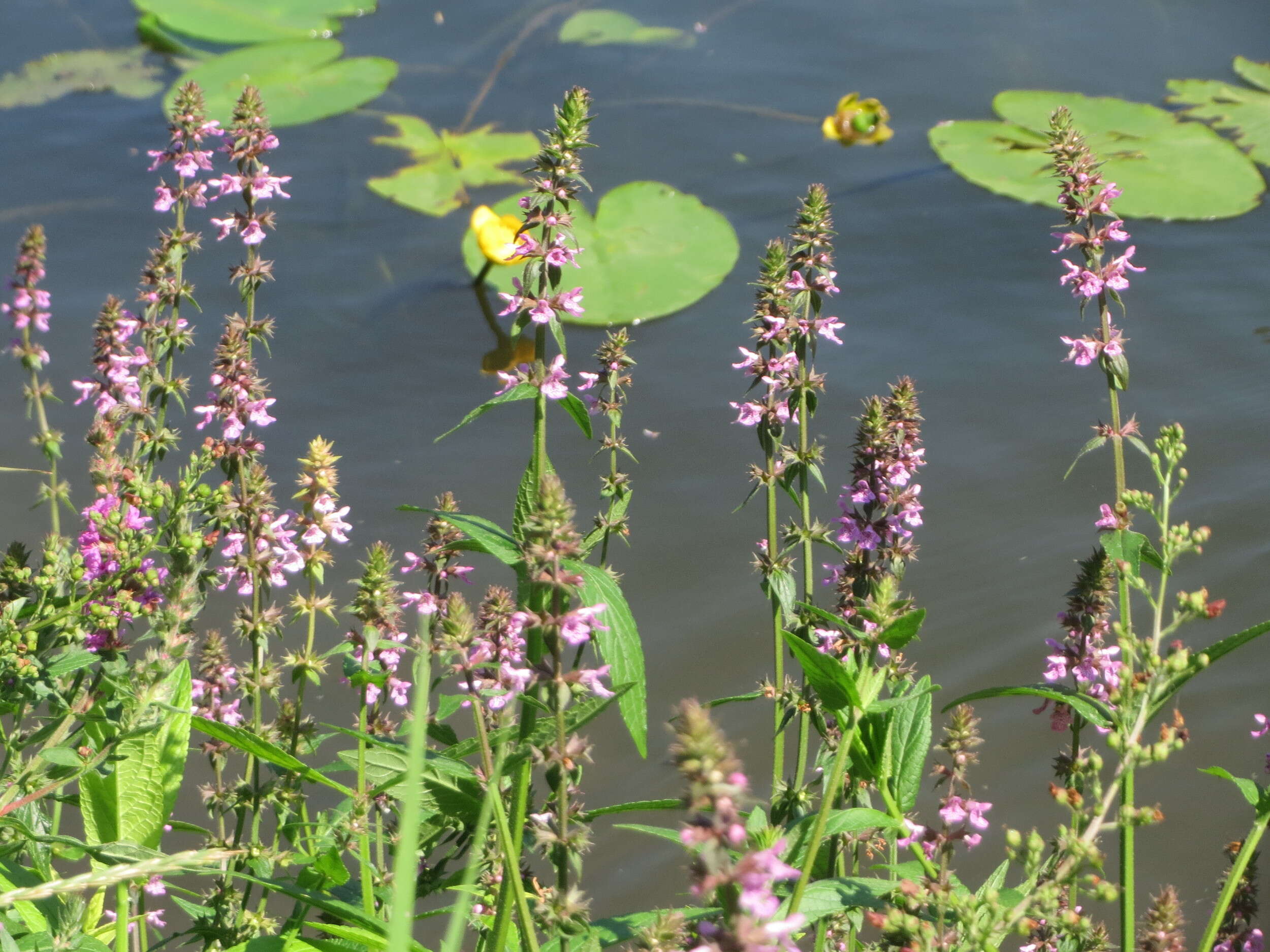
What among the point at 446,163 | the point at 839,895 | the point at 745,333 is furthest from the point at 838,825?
the point at 446,163

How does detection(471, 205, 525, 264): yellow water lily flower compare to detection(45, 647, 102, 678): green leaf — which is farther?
detection(471, 205, 525, 264): yellow water lily flower

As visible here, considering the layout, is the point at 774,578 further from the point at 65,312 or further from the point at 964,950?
the point at 65,312

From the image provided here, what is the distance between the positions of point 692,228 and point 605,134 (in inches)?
53.0

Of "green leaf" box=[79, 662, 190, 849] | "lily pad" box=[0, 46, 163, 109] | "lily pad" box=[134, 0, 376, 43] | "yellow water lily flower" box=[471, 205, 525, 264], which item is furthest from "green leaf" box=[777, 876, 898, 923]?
"lily pad" box=[134, 0, 376, 43]

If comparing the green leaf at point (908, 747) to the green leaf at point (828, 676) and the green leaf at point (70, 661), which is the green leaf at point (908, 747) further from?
the green leaf at point (70, 661)

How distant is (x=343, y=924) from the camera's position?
2.23 meters

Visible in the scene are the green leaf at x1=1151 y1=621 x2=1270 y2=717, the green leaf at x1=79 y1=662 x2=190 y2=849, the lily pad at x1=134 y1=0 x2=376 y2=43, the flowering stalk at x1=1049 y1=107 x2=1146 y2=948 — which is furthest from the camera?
the lily pad at x1=134 y1=0 x2=376 y2=43

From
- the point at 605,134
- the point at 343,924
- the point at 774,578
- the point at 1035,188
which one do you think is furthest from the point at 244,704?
the point at 1035,188

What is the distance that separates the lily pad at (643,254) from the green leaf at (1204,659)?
4501mm

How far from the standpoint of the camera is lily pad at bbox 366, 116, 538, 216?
7.31 metres

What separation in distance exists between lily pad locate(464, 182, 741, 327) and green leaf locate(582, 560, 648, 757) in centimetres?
434

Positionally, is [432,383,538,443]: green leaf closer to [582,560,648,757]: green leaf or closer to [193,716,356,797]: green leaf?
[582,560,648,757]: green leaf

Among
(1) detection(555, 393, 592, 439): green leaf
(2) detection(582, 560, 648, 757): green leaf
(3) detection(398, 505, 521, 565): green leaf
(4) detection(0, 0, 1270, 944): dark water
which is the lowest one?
(4) detection(0, 0, 1270, 944): dark water

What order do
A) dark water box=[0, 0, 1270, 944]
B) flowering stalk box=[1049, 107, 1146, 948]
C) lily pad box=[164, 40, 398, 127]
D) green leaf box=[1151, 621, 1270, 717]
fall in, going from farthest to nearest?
lily pad box=[164, 40, 398, 127], dark water box=[0, 0, 1270, 944], flowering stalk box=[1049, 107, 1146, 948], green leaf box=[1151, 621, 1270, 717]
